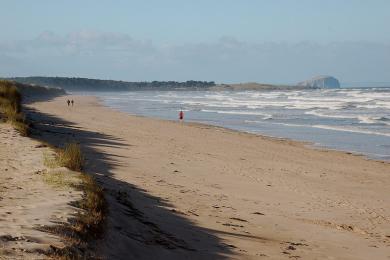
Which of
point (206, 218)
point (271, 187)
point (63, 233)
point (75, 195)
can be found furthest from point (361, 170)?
point (63, 233)

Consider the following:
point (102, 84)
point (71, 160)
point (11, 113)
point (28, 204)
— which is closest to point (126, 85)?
point (102, 84)

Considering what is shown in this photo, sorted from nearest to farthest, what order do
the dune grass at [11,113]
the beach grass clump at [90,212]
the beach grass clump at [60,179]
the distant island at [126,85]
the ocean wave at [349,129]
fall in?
the beach grass clump at [90,212] < the beach grass clump at [60,179] < the dune grass at [11,113] < the ocean wave at [349,129] < the distant island at [126,85]

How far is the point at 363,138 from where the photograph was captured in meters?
23.8

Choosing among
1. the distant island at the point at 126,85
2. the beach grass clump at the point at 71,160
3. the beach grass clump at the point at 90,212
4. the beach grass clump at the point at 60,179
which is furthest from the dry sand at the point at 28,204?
the distant island at the point at 126,85

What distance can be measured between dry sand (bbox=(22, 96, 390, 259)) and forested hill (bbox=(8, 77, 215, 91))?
150 meters

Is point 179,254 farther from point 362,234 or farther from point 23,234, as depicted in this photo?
point 362,234

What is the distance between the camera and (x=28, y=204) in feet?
22.7

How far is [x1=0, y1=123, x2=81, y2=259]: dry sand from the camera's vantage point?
5098 millimetres

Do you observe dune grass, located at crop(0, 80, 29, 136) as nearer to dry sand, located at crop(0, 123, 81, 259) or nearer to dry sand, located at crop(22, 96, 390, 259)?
dry sand, located at crop(22, 96, 390, 259)

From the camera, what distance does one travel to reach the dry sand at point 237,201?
6.89 meters

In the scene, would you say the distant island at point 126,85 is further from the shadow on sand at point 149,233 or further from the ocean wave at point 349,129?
the shadow on sand at point 149,233

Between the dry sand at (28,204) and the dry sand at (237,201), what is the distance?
2.01 ft

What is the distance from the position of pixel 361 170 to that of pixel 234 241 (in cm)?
953

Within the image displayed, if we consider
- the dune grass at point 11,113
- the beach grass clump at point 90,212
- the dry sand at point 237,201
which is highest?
the dune grass at point 11,113
